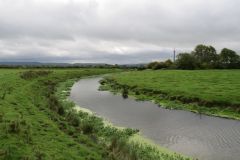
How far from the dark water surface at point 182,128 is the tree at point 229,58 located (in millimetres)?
115827

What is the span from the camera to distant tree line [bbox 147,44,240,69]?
140 meters

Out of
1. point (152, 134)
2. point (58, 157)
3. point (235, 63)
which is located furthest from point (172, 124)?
point (235, 63)

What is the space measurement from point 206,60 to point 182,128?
143 m

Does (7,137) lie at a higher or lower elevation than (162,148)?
higher

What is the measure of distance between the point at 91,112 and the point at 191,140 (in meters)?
15.2

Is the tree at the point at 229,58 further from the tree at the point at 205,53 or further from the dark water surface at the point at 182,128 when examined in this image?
the dark water surface at the point at 182,128

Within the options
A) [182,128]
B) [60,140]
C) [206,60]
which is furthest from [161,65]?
[60,140]

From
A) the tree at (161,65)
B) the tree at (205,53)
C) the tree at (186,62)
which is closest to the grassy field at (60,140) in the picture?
the tree at (186,62)

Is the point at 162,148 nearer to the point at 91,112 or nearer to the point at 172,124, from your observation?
the point at 172,124

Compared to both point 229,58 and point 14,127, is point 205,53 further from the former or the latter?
point 14,127

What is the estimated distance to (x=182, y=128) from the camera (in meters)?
28.7

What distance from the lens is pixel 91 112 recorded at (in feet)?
121

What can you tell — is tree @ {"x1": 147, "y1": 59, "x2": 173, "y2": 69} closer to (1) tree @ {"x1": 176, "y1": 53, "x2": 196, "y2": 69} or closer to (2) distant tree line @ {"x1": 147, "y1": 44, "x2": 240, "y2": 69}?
(2) distant tree line @ {"x1": 147, "y1": 44, "x2": 240, "y2": 69}

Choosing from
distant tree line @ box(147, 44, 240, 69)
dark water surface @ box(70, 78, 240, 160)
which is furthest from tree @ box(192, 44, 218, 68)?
dark water surface @ box(70, 78, 240, 160)
